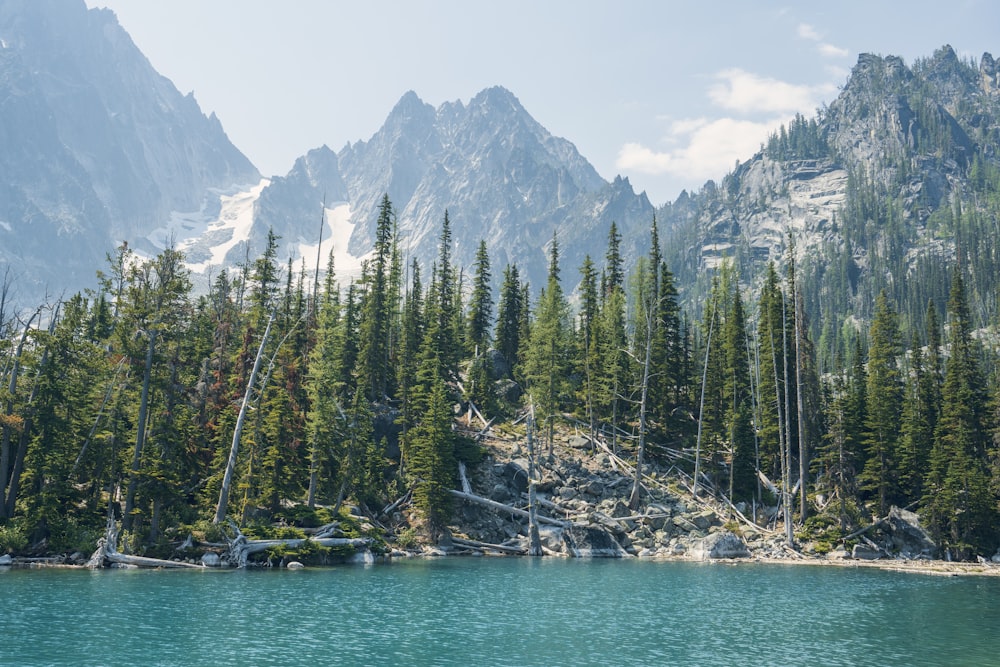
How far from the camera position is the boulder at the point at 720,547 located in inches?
2050

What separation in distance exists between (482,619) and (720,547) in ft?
102

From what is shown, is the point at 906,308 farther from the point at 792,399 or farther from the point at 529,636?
the point at 529,636

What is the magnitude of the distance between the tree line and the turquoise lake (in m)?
7.49

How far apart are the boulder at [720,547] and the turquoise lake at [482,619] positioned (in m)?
11.5

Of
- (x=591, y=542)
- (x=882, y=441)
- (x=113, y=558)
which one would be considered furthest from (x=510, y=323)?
(x=113, y=558)

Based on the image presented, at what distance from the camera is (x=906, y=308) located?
7613 inches

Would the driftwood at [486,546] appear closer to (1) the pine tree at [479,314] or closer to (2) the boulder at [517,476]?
(2) the boulder at [517,476]

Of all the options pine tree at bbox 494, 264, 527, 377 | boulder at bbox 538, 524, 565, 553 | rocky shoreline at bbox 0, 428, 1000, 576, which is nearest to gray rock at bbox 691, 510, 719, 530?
rocky shoreline at bbox 0, 428, 1000, 576

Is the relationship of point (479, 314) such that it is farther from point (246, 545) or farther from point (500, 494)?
point (246, 545)

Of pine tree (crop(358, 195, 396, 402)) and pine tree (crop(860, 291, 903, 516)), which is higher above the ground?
pine tree (crop(358, 195, 396, 402))

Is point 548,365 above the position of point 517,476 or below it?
above

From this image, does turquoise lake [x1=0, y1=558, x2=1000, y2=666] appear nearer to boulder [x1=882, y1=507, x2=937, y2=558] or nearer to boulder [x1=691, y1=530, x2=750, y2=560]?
boulder [x1=691, y1=530, x2=750, y2=560]

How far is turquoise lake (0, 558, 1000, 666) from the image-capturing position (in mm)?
20875

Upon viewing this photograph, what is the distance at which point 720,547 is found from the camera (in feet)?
172
